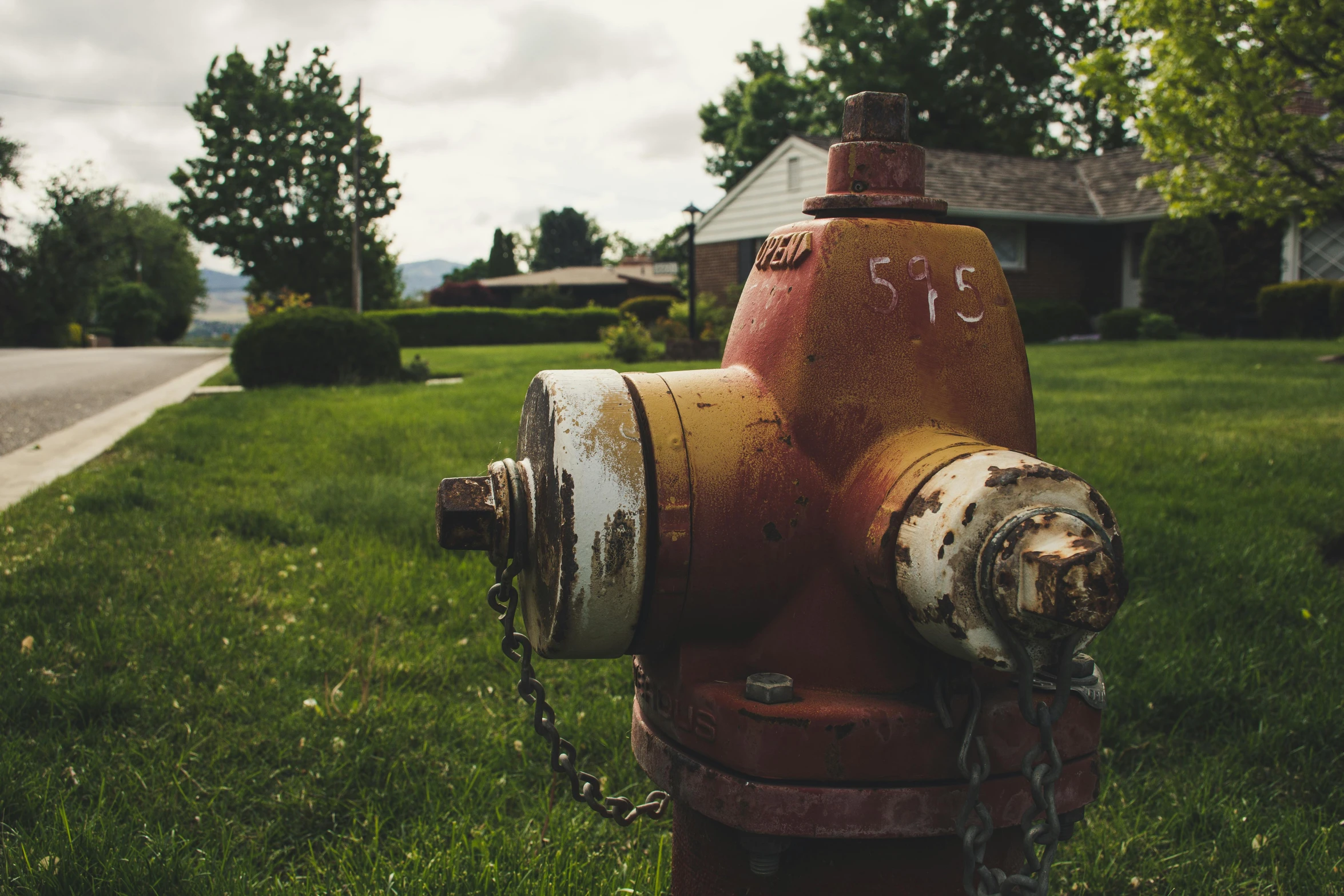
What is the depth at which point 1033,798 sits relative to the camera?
1025mm

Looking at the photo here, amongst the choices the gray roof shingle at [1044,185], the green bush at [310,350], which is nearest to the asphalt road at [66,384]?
the green bush at [310,350]

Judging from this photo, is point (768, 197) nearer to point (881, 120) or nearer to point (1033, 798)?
point (881, 120)

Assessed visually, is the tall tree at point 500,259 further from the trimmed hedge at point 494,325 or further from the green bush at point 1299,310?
the green bush at point 1299,310

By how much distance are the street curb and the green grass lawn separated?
0.91 meters

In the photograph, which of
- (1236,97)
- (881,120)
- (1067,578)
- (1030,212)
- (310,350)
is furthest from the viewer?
(1030,212)

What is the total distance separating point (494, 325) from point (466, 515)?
115ft

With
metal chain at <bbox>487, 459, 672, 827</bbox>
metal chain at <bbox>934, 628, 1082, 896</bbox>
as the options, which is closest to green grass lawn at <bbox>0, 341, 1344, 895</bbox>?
metal chain at <bbox>487, 459, 672, 827</bbox>

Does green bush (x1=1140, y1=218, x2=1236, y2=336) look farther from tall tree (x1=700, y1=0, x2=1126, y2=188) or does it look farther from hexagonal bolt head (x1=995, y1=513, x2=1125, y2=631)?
hexagonal bolt head (x1=995, y1=513, x2=1125, y2=631)

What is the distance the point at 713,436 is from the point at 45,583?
121 inches

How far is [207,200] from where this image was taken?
132 feet

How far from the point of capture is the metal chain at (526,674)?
1.20 meters

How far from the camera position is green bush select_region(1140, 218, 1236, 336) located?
19531 millimetres

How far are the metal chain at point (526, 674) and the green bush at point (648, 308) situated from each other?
33530mm

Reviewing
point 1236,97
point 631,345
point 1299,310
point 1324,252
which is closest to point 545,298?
point 631,345
